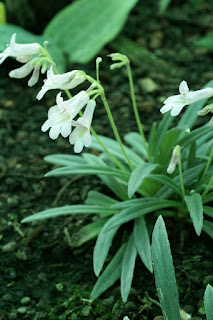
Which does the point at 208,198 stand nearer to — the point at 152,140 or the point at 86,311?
the point at 152,140

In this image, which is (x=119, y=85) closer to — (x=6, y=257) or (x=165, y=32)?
(x=165, y=32)

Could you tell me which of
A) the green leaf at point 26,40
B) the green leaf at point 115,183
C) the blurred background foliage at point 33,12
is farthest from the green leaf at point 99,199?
the blurred background foliage at point 33,12

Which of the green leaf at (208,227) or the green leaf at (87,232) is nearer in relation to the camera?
the green leaf at (208,227)

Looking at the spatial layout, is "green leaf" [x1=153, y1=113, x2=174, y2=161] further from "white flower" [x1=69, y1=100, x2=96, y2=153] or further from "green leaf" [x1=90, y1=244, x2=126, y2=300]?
"white flower" [x1=69, y1=100, x2=96, y2=153]

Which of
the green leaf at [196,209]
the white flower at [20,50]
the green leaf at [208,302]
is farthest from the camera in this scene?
the green leaf at [196,209]

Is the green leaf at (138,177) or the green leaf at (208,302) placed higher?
the green leaf at (138,177)

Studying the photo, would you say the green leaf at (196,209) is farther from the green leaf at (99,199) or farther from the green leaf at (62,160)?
the green leaf at (62,160)

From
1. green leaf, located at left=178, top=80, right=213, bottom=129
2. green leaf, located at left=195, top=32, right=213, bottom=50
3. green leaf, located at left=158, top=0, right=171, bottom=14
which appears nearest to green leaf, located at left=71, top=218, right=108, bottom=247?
green leaf, located at left=178, top=80, right=213, bottom=129
